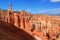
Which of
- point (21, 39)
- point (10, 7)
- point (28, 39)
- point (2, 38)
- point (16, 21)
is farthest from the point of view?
point (16, 21)

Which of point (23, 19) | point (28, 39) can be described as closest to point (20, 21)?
point (23, 19)

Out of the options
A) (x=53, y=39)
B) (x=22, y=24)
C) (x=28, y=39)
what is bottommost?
(x=53, y=39)

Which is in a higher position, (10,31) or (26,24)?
(10,31)

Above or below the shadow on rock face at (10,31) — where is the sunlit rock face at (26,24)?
below

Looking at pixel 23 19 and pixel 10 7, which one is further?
pixel 23 19

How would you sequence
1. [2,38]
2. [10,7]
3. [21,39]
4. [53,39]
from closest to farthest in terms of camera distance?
[2,38]
[21,39]
[53,39]
[10,7]

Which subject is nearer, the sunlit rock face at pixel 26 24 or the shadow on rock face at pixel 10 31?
the shadow on rock face at pixel 10 31

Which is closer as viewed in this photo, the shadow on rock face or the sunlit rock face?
the shadow on rock face

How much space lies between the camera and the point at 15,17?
48406 millimetres

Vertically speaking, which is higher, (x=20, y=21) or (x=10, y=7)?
(x=10, y=7)

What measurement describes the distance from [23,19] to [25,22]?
1.23 metres

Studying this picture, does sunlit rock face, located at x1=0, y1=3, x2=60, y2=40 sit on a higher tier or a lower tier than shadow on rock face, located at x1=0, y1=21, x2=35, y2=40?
lower

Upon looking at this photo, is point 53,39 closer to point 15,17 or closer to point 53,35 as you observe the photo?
point 53,35

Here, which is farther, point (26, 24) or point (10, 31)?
point (26, 24)
